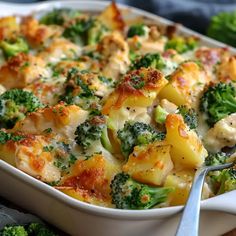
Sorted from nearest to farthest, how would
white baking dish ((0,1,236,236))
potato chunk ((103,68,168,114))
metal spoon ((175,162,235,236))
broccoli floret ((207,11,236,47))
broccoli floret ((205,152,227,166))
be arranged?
metal spoon ((175,162,235,236)), white baking dish ((0,1,236,236)), broccoli floret ((205,152,227,166)), potato chunk ((103,68,168,114)), broccoli floret ((207,11,236,47))

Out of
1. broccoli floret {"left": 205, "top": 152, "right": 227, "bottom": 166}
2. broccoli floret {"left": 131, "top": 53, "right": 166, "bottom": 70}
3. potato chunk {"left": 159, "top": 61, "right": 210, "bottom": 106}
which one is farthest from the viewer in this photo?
broccoli floret {"left": 131, "top": 53, "right": 166, "bottom": 70}

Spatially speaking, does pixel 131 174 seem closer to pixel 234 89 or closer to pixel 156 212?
pixel 156 212

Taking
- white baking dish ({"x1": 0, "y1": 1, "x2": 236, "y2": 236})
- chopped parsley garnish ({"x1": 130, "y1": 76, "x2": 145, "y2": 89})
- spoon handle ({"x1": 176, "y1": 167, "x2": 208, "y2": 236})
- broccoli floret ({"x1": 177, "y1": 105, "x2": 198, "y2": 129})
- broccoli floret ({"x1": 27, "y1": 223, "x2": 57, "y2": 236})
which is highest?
chopped parsley garnish ({"x1": 130, "y1": 76, "x2": 145, "y2": 89})

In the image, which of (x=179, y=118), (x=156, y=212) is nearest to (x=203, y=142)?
(x=179, y=118)

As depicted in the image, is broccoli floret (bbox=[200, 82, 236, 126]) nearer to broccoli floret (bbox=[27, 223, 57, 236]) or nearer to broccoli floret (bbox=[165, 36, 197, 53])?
broccoli floret (bbox=[165, 36, 197, 53])

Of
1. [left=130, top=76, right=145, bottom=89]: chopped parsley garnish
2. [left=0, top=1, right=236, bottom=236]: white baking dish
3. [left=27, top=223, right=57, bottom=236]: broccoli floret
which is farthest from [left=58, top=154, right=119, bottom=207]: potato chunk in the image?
[left=130, top=76, right=145, bottom=89]: chopped parsley garnish

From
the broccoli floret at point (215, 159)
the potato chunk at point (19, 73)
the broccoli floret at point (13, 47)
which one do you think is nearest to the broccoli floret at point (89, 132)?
the broccoli floret at point (215, 159)
